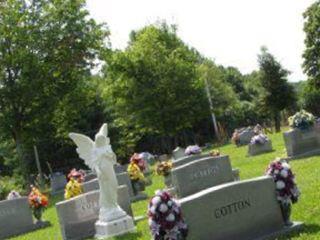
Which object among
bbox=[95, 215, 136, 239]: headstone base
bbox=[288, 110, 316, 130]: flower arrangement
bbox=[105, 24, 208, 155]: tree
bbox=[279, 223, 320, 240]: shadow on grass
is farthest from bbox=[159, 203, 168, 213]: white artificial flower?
bbox=[105, 24, 208, 155]: tree

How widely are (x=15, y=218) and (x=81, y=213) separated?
505cm

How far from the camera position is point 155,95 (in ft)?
155

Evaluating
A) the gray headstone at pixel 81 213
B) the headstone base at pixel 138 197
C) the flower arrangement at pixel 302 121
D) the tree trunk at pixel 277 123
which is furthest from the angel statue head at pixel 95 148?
the tree trunk at pixel 277 123

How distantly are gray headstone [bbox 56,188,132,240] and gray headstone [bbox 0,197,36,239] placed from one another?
185 inches

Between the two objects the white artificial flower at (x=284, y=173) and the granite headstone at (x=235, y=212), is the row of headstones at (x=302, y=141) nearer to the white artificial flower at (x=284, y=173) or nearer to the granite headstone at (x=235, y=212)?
the white artificial flower at (x=284, y=173)

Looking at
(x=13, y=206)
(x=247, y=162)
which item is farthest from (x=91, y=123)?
(x=13, y=206)

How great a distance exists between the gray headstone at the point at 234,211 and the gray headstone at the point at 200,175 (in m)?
4.80

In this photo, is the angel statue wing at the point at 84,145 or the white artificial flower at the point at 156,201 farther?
the angel statue wing at the point at 84,145

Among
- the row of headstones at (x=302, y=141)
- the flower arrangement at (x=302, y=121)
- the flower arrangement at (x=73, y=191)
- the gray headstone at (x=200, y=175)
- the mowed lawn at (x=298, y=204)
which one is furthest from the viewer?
the flower arrangement at (x=302, y=121)

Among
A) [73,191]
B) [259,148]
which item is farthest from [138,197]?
[259,148]

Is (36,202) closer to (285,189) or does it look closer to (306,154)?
(306,154)

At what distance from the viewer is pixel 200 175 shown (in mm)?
14758

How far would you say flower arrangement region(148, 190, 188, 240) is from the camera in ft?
29.1

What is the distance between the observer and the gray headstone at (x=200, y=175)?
1453 centimetres
